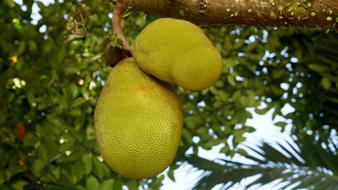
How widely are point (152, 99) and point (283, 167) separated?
408 mm

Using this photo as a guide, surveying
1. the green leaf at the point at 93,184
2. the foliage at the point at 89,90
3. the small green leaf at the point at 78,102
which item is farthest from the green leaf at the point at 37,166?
the small green leaf at the point at 78,102

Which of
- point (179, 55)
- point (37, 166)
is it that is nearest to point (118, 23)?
point (179, 55)

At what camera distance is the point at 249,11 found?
1.07 meters

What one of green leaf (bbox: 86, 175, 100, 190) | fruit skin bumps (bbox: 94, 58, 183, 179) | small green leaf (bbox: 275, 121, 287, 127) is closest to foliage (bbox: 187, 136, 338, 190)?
fruit skin bumps (bbox: 94, 58, 183, 179)

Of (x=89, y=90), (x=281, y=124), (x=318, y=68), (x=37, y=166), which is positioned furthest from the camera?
(x=89, y=90)

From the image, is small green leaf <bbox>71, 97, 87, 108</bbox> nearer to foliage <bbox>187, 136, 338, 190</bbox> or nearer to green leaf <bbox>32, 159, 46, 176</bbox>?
green leaf <bbox>32, 159, 46, 176</bbox>

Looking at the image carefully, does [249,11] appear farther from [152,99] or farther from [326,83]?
[326,83]

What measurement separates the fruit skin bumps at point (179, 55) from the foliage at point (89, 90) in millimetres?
783

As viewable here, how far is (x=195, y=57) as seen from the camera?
103 cm

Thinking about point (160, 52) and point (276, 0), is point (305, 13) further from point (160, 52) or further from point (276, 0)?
point (160, 52)

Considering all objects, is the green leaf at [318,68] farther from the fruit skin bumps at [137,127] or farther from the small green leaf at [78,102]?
the fruit skin bumps at [137,127]

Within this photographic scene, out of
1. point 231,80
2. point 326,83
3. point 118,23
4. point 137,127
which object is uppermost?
point 118,23

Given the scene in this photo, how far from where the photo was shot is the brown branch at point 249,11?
102 cm

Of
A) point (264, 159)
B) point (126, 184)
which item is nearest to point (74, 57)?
point (126, 184)
